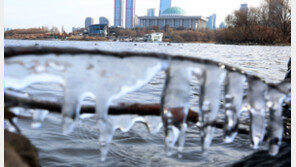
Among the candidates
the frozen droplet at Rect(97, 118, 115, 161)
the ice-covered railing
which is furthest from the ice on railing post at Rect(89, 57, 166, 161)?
the frozen droplet at Rect(97, 118, 115, 161)

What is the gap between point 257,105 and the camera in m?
1.51

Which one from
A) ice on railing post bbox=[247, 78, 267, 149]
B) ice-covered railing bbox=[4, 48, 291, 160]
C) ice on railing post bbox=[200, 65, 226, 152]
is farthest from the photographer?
ice on railing post bbox=[247, 78, 267, 149]

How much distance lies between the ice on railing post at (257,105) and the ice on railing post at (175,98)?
42cm

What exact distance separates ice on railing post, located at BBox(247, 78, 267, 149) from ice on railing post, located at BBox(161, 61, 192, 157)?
416 millimetres

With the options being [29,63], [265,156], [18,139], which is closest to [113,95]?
[29,63]

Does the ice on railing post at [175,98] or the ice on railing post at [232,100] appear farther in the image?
the ice on railing post at [232,100]

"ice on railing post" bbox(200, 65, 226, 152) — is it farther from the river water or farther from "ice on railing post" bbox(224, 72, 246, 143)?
the river water

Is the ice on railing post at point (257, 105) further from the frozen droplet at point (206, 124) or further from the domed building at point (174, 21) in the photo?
the domed building at point (174, 21)

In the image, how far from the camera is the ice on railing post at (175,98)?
1.21 metres

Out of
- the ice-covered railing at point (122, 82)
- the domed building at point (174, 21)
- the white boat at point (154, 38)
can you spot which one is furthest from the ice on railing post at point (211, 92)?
the domed building at point (174, 21)

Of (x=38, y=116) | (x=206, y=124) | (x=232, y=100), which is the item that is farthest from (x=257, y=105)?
(x=38, y=116)

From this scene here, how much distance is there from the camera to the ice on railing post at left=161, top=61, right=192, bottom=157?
47.7 inches

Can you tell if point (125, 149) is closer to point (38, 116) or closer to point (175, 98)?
point (38, 116)

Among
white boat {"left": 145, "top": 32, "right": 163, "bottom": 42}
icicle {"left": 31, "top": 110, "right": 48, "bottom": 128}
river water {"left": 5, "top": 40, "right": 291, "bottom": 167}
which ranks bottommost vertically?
river water {"left": 5, "top": 40, "right": 291, "bottom": 167}
